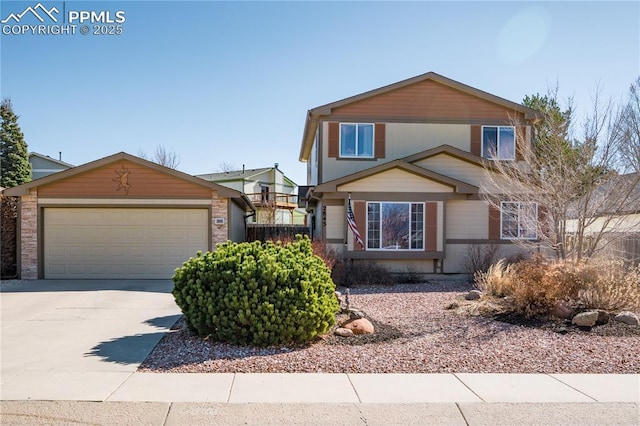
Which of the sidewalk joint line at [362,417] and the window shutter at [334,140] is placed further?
the window shutter at [334,140]

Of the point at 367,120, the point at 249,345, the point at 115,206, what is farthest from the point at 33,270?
the point at 367,120

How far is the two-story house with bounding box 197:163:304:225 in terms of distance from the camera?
3372cm

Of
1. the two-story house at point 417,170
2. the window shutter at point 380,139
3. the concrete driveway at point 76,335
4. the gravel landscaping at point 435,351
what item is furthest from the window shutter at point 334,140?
the gravel landscaping at point 435,351

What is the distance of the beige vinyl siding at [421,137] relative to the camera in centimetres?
1714

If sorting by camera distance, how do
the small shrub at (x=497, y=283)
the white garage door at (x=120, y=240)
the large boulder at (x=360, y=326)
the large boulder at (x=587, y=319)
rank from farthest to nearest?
1. the white garage door at (x=120, y=240)
2. the small shrub at (x=497, y=283)
3. the large boulder at (x=587, y=319)
4. the large boulder at (x=360, y=326)

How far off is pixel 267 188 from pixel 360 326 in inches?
1350

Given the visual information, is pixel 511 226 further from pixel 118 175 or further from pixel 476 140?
pixel 118 175

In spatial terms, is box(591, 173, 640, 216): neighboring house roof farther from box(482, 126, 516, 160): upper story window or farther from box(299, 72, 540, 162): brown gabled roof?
box(299, 72, 540, 162): brown gabled roof

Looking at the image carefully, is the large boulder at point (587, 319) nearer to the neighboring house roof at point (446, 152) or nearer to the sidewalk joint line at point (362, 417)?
the sidewalk joint line at point (362, 417)

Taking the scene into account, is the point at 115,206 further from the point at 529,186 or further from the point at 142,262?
the point at 529,186

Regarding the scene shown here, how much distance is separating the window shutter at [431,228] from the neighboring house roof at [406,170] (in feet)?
2.98

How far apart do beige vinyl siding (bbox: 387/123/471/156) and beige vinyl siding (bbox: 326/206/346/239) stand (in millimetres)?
3244

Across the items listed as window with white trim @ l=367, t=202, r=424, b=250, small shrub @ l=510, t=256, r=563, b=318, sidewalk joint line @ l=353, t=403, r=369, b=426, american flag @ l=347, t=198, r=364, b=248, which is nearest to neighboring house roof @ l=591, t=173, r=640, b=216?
small shrub @ l=510, t=256, r=563, b=318

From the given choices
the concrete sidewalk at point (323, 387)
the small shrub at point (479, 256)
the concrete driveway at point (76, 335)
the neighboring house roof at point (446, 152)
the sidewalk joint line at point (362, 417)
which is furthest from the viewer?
the neighboring house roof at point (446, 152)
